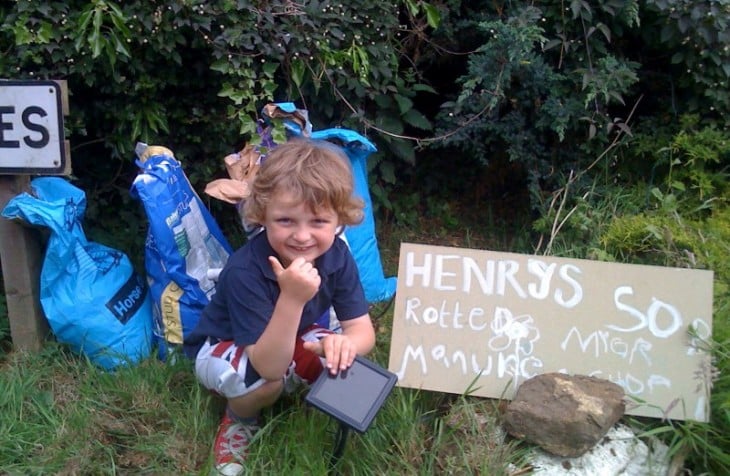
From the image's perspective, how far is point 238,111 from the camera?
2.79 m

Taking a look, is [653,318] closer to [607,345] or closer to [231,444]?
[607,345]

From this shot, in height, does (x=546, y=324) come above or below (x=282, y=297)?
below

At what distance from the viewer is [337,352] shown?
179cm

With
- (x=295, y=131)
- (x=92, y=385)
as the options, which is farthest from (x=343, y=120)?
(x=92, y=385)

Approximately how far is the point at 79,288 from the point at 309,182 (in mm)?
1186

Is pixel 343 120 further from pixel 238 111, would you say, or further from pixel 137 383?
pixel 137 383

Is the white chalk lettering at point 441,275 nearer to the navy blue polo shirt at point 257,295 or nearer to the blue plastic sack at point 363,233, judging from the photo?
the navy blue polo shirt at point 257,295

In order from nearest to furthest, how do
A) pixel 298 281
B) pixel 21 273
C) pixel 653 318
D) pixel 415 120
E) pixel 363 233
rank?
pixel 298 281, pixel 653 318, pixel 21 273, pixel 363 233, pixel 415 120

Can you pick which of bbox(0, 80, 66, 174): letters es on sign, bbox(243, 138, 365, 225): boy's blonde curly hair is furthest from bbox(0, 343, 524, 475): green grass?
bbox(0, 80, 66, 174): letters es on sign

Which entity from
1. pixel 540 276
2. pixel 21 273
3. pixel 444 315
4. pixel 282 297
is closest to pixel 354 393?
pixel 282 297

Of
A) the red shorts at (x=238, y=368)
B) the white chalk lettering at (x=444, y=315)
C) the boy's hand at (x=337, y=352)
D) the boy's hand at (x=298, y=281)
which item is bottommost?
the red shorts at (x=238, y=368)

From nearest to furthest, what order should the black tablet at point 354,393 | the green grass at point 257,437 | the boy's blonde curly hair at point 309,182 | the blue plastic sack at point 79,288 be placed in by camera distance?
1. the black tablet at point 354,393
2. the boy's blonde curly hair at point 309,182
3. the green grass at point 257,437
4. the blue plastic sack at point 79,288

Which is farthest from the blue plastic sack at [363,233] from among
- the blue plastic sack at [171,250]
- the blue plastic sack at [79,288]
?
the blue plastic sack at [79,288]

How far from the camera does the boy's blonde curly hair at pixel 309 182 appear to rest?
1871mm
